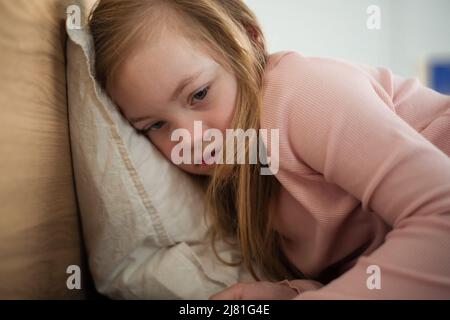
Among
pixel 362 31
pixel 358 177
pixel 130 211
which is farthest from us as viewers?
pixel 362 31

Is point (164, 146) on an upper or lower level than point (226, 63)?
lower

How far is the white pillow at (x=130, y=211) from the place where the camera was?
2.00 feet

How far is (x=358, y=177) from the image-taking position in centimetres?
53

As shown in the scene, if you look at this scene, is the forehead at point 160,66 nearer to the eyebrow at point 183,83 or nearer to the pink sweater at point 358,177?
the eyebrow at point 183,83

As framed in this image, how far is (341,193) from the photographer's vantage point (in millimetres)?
643

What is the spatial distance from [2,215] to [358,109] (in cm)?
48

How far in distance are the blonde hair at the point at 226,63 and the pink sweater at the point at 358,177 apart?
1.3 inches

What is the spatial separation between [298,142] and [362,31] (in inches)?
63.1

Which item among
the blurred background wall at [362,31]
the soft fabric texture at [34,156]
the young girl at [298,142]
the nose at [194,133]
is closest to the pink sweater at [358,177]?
the young girl at [298,142]

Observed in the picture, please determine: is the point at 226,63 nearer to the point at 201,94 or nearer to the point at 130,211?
the point at 201,94

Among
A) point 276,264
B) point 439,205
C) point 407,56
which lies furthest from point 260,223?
point 407,56

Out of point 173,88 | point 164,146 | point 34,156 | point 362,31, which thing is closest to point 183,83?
point 173,88

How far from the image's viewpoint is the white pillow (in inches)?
24.0
